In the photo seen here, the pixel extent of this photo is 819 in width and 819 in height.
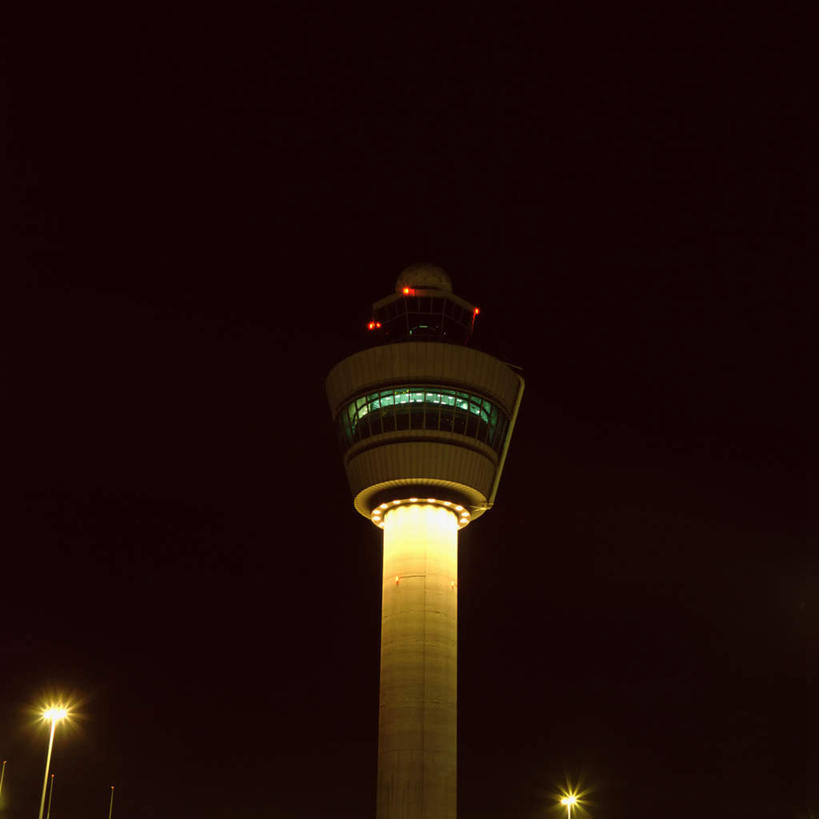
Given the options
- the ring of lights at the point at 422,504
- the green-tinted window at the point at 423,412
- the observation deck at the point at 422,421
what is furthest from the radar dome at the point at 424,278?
the ring of lights at the point at 422,504

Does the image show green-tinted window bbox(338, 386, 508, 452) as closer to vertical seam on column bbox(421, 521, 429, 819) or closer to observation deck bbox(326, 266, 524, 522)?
observation deck bbox(326, 266, 524, 522)

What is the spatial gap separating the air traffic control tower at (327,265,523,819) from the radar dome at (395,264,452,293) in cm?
582

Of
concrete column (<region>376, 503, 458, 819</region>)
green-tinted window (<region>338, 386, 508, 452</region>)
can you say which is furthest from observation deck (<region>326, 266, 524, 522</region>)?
concrete column (<region>376, 503, 458, 819</region>)

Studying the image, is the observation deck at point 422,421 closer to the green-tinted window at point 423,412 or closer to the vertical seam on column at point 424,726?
the green-tinted window at point 423,412

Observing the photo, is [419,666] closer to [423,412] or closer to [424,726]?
[424,726]

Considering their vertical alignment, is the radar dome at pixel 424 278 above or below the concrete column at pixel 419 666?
above

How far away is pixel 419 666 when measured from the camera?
5559 cm

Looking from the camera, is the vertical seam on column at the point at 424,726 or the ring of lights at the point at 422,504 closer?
the vertical seam on column at the point at 424,726

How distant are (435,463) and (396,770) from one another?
1712 centimetres

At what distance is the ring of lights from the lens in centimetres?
5862

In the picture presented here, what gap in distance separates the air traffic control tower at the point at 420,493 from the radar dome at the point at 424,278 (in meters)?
5.82

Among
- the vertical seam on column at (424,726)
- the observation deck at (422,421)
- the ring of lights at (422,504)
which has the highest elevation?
the observation deck at (422,421)

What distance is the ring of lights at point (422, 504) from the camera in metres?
58.6

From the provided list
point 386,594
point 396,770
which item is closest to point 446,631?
point 386,594
